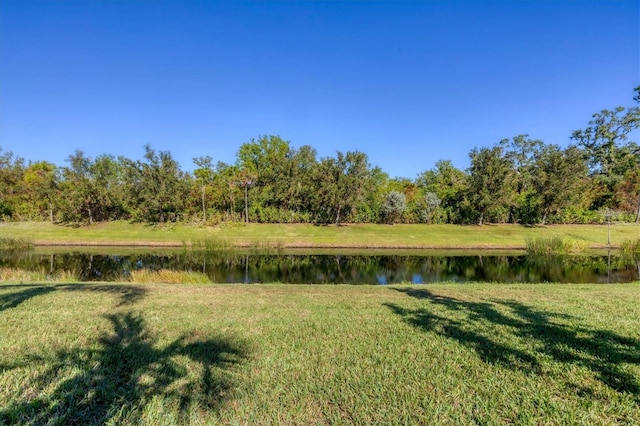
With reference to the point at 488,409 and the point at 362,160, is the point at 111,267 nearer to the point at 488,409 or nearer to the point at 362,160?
the point at 488,409

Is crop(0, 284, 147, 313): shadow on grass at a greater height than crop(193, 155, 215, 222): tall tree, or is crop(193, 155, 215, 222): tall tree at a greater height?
crop(193, 155, 215, 222): tall tree

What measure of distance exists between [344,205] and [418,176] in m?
29.7

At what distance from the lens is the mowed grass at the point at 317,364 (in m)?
2.99

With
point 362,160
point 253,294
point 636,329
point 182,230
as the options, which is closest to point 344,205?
point 362,160

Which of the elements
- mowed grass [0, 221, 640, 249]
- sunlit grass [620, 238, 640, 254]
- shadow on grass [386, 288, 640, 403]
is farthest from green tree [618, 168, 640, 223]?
shadow on grass [386, 288, 640, 403]

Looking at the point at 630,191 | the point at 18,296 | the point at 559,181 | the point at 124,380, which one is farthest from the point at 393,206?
the point at 124,380

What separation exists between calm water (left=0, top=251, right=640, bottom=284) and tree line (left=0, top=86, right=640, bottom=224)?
487 inches

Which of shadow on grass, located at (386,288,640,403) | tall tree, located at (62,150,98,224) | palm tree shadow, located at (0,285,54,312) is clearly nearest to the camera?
shadow on grass, located at (386,288,640,403)

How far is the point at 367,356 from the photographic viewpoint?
4094 millimetres

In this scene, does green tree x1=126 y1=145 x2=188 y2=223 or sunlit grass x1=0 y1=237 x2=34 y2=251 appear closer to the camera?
sunlit grass x1=0 y1=237 x2=34 y2=251

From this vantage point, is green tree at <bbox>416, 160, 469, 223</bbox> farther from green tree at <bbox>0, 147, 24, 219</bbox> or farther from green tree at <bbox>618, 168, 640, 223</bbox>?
green tree at <bbox>0, 147, 24, 219</bbox>

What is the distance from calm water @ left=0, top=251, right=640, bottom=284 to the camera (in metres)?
17.1

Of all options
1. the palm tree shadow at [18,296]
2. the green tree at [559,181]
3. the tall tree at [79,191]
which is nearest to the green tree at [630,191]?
the green tree at [559,181]

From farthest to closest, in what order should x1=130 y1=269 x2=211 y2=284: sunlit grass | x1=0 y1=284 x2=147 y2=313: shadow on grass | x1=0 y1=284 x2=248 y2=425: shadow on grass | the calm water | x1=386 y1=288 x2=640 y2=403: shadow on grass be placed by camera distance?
1. the calm water
2. x1=130 y1=269 x2=211 y2=284: sunlit grass
3. x1=0 y1=284 x2=147 y2=313: shadow on grass
4. x1=386 y1=288 x2=640 y2=403: shadow on grass
5. x1=0 y1=284 x2=248 y2=425: shadow on grass
